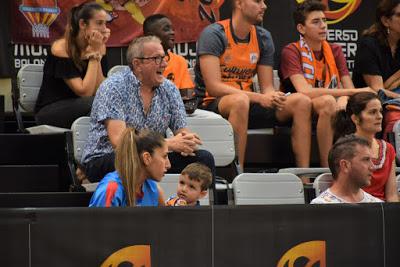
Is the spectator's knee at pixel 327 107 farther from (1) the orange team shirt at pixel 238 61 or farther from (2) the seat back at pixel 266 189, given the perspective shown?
(2) the seat back at pixel 266 189

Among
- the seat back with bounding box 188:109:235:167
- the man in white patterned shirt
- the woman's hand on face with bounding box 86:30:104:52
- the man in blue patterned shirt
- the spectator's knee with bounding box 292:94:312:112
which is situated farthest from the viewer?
the spectator's knee with bounding box 292:94:312:112

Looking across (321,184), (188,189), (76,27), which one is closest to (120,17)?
(76,27)

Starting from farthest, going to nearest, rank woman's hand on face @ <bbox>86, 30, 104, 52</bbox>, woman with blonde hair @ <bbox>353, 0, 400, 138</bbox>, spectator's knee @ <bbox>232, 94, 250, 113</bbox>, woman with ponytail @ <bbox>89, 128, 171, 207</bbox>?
woman with blonde hair @ <bbox>353, 0, 400, 138</bbox> → spectator's knee @ <bbox>232, 94, 250, 113</bbox> → woman's hand on face @ <bbox>86, 30, 104, 52</bbox> → woman with ponytail @ <bbox>89, 128, 171, 207</bbox>

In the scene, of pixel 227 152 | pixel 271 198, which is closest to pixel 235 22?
pixel 227 152

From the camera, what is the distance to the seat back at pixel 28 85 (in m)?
9.16

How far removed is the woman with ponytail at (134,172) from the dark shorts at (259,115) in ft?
8.36

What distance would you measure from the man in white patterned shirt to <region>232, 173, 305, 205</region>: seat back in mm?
578

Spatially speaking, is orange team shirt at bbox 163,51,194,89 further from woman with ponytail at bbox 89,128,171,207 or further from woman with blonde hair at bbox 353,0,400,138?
woman with ponytail at bbox 89,128,171,207

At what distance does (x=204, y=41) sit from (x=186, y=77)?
1.06 ft

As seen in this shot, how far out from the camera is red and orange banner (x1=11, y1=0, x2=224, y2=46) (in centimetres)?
993

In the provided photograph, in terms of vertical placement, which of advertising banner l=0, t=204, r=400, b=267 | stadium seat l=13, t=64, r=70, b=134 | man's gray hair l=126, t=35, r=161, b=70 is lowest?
advertising banner l=0, t=204, r=400, b=267

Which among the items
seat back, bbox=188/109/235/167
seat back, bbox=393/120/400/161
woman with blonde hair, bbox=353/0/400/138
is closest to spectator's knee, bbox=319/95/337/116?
seat back, bbox=393/120/400/161

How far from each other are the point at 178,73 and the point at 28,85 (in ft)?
3.99

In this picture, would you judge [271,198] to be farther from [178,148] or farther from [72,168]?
[72,168]
